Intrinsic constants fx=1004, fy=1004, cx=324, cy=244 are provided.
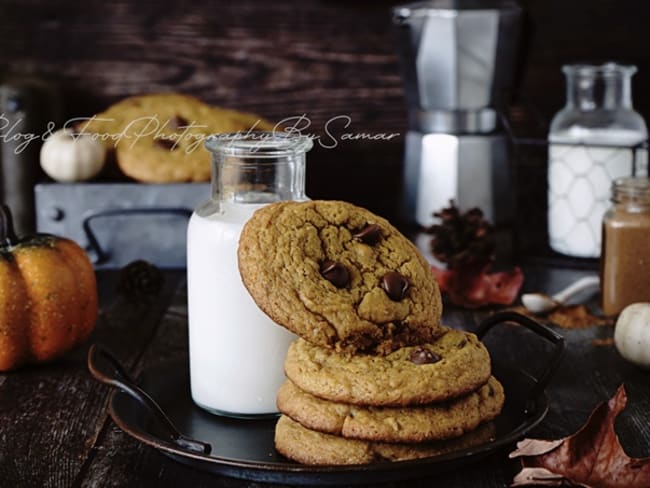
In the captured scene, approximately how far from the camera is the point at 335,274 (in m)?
0.88

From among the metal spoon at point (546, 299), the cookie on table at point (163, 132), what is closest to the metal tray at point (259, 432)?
the metal spoon at point (546, 299)

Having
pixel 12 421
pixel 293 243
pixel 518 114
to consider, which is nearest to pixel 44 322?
pixel 12 421

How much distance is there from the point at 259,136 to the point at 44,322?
1.29ft

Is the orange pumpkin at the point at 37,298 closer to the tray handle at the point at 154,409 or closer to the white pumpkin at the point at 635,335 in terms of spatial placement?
the tray handle at the point at 154,409

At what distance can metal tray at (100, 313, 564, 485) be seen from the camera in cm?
79

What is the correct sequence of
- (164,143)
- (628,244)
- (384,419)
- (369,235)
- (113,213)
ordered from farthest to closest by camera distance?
(164,143), (113,213), (628,244), (369,235), (384,419)

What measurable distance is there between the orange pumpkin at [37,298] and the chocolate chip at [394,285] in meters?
0.49

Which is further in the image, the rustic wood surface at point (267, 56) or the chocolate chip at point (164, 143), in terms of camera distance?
the rustic wood surface at point (267, 56)

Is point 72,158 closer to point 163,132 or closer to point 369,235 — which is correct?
point 163,132

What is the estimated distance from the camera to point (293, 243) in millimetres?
887

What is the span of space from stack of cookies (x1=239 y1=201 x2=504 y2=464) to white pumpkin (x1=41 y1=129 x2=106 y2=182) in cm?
87

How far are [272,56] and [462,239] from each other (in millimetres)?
720

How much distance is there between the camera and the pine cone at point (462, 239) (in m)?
1.59

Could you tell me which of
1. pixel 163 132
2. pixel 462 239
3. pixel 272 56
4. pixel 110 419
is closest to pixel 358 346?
pixel 110 419
